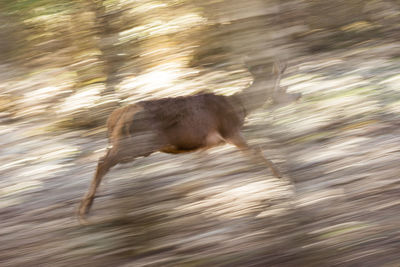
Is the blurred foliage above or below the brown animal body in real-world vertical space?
above

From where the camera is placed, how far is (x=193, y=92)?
301 cm

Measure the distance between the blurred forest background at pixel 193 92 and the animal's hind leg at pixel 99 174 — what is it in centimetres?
8

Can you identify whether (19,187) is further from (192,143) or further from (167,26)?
(167,26)

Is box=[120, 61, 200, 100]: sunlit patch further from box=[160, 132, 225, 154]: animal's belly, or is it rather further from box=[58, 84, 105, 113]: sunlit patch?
box=[160, 132, 225, 154]: animal's belly

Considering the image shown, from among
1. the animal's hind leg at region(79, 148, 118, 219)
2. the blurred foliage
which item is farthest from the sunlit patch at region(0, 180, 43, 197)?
the blurred foliage

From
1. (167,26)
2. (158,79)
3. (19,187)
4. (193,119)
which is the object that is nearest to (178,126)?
(193,119)

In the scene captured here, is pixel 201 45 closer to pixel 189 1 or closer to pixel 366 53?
pixel 189 1

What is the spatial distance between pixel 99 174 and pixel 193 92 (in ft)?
3.32

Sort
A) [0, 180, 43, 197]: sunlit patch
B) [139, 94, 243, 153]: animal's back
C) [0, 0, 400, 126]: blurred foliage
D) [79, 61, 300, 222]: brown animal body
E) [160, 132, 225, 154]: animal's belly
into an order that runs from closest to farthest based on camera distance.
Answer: [0, 0, 400, 126]: blurred foliage
[79, 61, 300, 222]: brown animal body
[139, 94, 243, 153]: animal's back
[160, 132, 225, 154]: animal's belly
[0, 180, 43, 197]: sunlit patch

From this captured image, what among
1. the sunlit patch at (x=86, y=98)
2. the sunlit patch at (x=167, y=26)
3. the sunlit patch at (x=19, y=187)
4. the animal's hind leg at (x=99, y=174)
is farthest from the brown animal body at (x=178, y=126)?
the sunlit patch at (x=19, y=187)

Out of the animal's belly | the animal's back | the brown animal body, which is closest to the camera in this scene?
the brown animal body

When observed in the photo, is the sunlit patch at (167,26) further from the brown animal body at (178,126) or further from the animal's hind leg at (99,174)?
the animal's hind leg at (99,174)

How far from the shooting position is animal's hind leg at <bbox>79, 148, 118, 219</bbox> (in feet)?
9.95

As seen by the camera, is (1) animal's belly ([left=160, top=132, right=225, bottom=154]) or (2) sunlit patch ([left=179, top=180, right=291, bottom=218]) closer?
(2) sunlit patch ([left=179, top=180, right=291, bottom=218])
